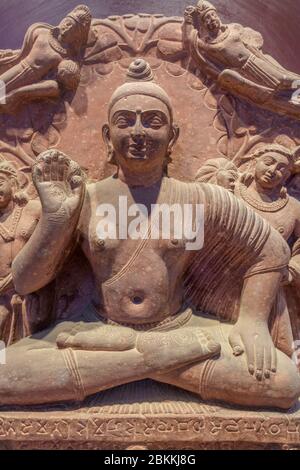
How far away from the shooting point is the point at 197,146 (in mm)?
3938

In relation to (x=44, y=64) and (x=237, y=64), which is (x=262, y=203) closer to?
(x=237, y=64)

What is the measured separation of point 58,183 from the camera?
336 cm

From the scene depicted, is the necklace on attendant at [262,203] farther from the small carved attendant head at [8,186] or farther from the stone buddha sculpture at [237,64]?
the small carved attendant head at [8,186]

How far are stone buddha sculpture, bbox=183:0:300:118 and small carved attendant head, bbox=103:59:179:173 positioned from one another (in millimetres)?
665

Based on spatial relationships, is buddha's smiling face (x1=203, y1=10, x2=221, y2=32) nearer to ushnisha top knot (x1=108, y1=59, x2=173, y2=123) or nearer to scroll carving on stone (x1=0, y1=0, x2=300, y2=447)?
scroll carving on stone (x1=0, y1=0, x2=300, y2=447)

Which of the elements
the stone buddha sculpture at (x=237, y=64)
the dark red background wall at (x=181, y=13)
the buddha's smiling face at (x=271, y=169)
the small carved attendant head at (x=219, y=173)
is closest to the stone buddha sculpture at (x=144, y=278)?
the small carved attendant head at (x=219, y=173)

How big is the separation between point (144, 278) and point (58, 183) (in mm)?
739

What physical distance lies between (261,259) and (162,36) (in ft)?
5.81

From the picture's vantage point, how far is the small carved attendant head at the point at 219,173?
3.74 m

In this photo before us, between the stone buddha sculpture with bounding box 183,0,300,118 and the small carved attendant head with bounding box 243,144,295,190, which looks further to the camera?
the stone buddha sculpture with bounding box 183,0,300,118

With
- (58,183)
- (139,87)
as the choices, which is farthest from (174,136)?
(58,183)

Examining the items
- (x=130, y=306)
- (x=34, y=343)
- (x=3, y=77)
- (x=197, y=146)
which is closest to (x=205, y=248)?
(x=130, y=306)

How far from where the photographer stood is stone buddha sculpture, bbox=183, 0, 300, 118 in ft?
12.8

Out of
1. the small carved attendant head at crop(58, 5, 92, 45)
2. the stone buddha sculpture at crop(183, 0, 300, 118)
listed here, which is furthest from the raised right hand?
the stone buddha sculpture at crop(183, 0, 300, 118)
